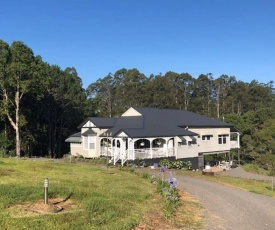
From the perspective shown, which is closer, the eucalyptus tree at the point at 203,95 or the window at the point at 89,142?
the window at the point at 89,142

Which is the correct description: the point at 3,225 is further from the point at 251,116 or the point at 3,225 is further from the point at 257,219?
the point at 251,116

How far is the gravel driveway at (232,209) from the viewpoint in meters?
8.84

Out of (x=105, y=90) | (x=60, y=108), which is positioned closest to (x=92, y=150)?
(x=60, y=108)

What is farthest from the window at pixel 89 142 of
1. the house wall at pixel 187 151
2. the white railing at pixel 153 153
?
the house wall at pixel 187 151

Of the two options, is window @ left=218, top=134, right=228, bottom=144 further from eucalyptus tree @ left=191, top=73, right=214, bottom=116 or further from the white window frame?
eucalyptus tree @ left=191, top=73, right=214, bottom=116

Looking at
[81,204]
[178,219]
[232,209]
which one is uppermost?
[81,204]

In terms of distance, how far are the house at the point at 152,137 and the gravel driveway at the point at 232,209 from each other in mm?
13427

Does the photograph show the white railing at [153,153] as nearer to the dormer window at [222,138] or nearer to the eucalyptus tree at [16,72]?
the dormer window at [222,138]

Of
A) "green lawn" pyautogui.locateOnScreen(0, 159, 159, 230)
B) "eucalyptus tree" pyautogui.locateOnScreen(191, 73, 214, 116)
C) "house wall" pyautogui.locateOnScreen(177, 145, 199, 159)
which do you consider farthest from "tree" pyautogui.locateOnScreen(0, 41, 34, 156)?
"eucalyptus tree" pyautogui.locateOnScreen(191, 73, 214, 116)

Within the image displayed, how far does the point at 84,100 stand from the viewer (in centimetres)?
5397

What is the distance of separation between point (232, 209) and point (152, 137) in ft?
60.0

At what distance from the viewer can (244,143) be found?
1751 inches

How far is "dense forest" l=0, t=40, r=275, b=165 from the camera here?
120 ft

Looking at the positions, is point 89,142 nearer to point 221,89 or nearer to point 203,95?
point 203,95
